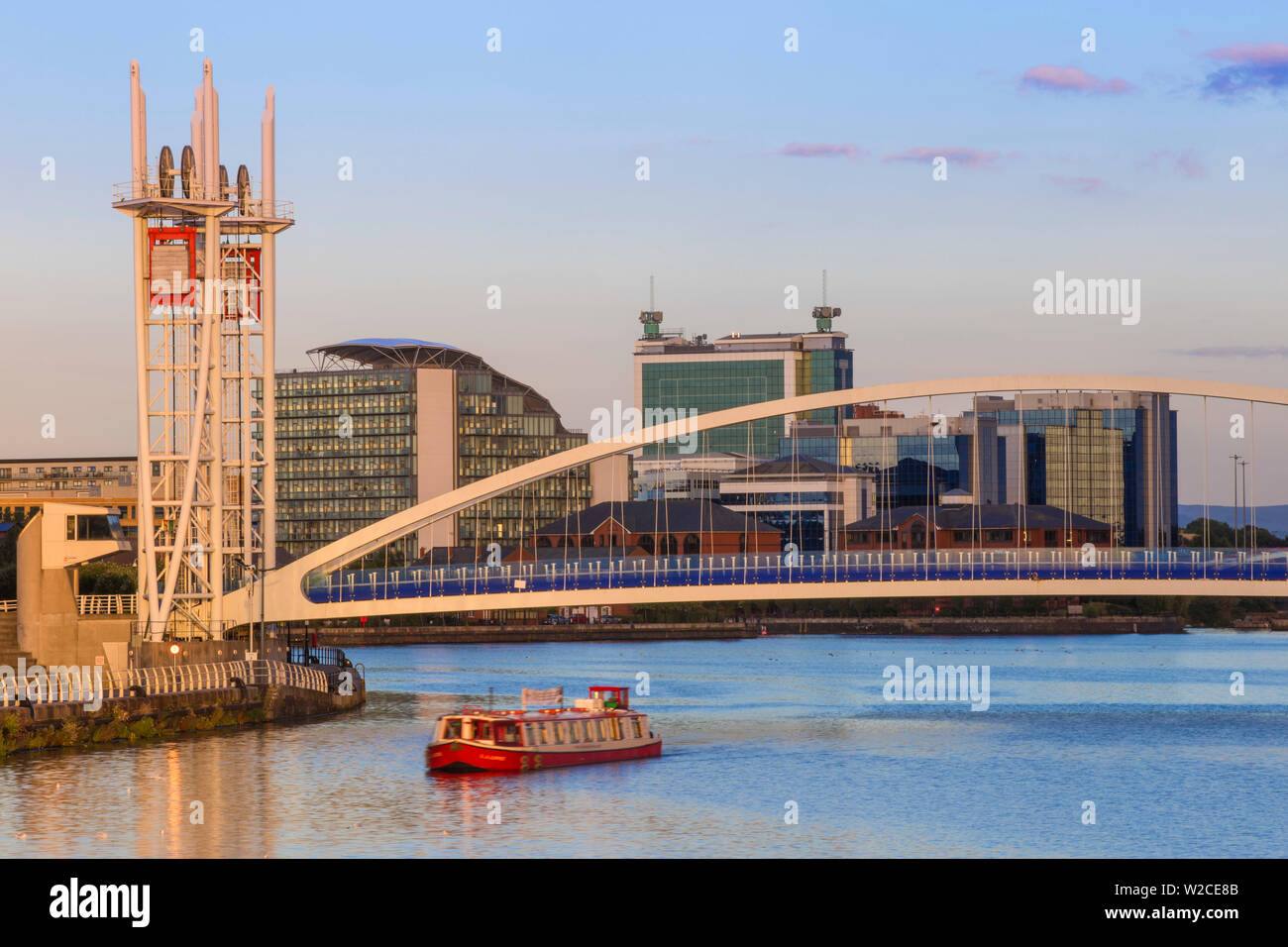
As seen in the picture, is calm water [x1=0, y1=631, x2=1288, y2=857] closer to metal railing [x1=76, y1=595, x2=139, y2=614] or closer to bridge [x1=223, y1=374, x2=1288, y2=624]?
bridge [x1=223, y1=374, x2=1288, y2=624]

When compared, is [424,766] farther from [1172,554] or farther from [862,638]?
[862,638]

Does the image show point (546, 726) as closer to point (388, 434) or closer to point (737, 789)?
point (737, 789)

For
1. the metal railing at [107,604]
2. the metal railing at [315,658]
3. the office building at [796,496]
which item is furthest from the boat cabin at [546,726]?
the office building at [796,496]

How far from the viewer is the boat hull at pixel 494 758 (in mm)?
45000

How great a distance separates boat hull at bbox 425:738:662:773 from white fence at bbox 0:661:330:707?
8.27 meters

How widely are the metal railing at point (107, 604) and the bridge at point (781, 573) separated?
10.8 ft

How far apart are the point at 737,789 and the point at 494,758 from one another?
609 centimetres

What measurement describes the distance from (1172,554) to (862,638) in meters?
77.9

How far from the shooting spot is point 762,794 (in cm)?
4169

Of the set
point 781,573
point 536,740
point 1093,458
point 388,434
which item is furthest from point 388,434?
point 536,740

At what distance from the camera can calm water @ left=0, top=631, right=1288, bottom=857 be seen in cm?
3562

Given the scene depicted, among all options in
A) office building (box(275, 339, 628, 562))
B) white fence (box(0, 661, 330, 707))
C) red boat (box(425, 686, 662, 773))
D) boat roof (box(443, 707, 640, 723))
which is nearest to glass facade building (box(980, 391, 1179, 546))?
office building (box(275, 339, 628, 562))

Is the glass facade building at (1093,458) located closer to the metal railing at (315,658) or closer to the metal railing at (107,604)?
the metal railing at (315,658)
